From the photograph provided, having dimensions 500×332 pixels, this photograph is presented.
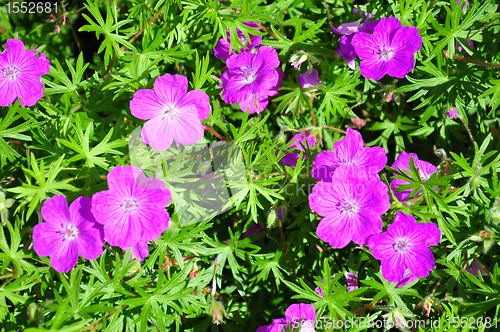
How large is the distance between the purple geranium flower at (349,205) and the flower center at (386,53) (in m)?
0.75

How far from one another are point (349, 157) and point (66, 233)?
1.58 meters

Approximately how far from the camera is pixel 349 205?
1960mm

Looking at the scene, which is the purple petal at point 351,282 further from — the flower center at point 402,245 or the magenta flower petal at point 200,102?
the magenta flower petal at point 200,102

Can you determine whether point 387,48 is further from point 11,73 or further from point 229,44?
point 11,73

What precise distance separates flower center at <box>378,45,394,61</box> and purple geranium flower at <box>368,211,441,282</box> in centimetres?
95

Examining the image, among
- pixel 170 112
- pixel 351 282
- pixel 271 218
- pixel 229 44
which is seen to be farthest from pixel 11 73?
pixel 351 282

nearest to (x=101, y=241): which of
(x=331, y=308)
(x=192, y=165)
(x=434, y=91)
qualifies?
(x=192, y=165)

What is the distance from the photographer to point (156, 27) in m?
2.45

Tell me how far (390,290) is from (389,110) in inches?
52.2

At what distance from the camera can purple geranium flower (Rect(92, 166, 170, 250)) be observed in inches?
71.1

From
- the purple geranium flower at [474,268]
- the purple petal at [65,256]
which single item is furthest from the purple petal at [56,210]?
the purple geranium flower at [474,268]

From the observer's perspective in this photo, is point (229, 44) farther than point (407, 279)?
Yes

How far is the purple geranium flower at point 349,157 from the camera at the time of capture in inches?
79.5

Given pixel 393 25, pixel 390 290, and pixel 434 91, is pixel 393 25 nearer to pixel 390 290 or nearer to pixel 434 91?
pixel 434 91
